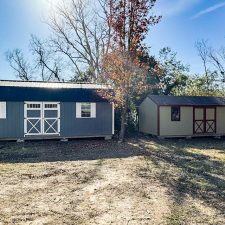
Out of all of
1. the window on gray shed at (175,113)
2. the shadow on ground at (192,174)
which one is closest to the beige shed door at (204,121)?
the window on gray shed at (175,113)

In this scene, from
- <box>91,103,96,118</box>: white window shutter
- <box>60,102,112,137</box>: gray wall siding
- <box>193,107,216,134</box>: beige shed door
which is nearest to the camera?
<box>60,102,112,137</box>: gray wall siding

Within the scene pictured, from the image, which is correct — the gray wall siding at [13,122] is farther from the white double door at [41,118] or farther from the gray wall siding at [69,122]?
the white double door at [41,118]

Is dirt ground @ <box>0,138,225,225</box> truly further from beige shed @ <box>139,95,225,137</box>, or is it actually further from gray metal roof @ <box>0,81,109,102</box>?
beige shed @ <box>139,95,225,137</box>

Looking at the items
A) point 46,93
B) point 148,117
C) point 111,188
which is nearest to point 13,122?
point 46,93

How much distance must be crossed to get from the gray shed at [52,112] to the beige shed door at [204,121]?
20.0 ft

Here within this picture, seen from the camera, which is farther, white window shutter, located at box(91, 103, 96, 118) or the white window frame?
white window shutter, located at box(91, 103, 96, 118)

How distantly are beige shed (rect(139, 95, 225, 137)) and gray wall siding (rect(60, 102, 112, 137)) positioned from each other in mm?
3458

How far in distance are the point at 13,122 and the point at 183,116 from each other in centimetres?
1061

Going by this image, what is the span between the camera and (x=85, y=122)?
1744 centimetres

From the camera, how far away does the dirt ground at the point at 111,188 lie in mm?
5508

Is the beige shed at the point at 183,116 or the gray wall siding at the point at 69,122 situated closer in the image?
the gray wall siding at the point at 69,122

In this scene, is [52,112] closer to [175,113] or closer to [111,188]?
[175,113]

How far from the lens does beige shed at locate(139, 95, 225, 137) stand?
19.4 meters

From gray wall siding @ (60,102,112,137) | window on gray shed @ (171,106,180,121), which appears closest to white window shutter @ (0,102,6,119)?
gray wall siding @ (60,102,112,137)
